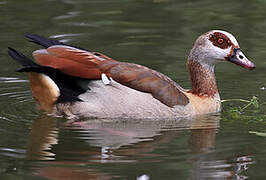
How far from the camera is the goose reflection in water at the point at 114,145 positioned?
28.3ft

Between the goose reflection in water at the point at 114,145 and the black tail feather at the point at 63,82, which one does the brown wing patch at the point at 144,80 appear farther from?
the black tail feather at the point at 63,82

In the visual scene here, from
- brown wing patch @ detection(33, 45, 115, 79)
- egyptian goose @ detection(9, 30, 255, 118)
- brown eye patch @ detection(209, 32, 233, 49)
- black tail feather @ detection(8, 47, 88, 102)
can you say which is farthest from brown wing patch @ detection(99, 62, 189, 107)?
brown eye patch @ detection(209, 32, 233, 49)

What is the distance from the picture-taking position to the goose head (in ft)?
36.9

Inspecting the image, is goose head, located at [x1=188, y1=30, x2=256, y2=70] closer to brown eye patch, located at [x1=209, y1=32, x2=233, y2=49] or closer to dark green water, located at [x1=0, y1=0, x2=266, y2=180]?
brown eye patch, located at [x1=209, y1=32, x2=233, y2=49]

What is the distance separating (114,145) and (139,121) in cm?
115

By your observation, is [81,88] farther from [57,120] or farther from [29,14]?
[29,14]

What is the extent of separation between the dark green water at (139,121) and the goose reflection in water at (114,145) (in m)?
0.01

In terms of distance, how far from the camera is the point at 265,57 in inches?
543

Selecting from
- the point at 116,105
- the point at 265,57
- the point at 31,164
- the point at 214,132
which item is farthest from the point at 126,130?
the point at 265,57

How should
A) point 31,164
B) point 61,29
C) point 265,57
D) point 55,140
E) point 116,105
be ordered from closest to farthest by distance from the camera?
point 31,164 < point 55,140 < point 116,105 < point 265,57 < point 61,29

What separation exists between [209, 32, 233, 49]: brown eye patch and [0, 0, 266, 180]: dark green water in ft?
3.16

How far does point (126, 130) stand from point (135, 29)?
593 cm

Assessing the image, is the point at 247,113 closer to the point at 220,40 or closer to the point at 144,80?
the point at 220,40

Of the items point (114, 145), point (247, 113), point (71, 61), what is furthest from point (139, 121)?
point (247, 113)
